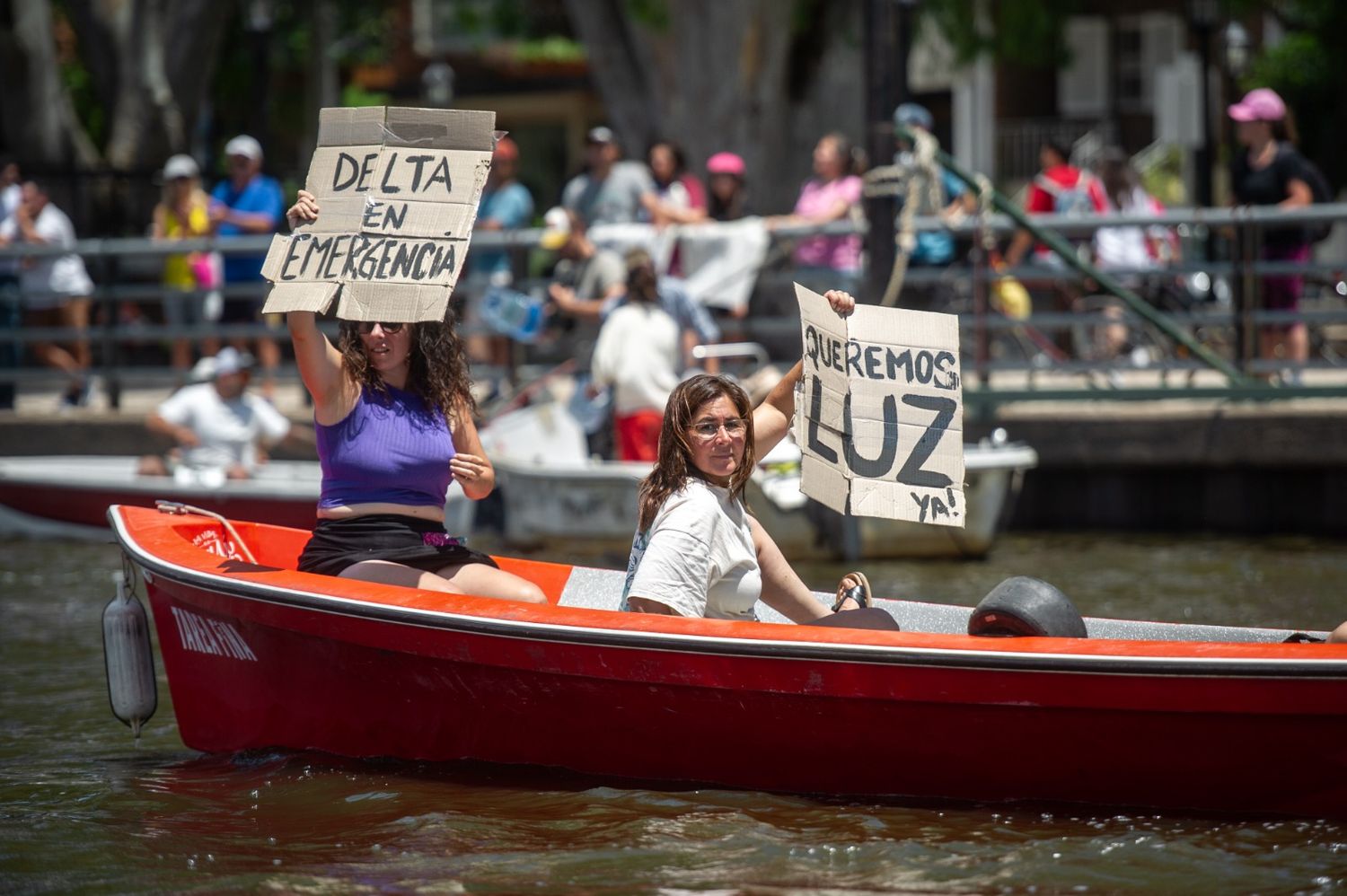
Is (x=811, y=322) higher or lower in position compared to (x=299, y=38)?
lower

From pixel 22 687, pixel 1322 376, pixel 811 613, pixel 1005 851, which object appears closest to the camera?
pixel 1005 851

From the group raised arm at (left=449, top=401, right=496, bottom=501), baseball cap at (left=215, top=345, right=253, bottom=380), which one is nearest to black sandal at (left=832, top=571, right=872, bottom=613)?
raised arm at (left=449, top=401, right=496, bottom=501)

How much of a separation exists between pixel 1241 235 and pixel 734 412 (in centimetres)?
682

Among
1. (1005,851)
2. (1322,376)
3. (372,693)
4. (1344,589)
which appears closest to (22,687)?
(372,693)

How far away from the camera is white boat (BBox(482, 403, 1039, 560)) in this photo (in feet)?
32.8

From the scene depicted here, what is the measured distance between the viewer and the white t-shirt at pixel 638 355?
998 cm

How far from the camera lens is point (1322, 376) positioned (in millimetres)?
12242

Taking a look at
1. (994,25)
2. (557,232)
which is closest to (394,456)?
(557,232)

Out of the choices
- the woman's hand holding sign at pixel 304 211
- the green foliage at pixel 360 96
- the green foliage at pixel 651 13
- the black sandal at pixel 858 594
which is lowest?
the black sandal at pixel 858 594

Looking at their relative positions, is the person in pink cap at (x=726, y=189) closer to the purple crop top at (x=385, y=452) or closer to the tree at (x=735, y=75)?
the tree at (x=735, y=75)

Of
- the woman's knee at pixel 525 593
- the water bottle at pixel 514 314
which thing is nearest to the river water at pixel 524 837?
the woman's knee at pixel 525 593

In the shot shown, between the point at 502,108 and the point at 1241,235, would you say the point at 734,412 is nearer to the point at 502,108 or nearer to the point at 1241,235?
the point at 1241,235

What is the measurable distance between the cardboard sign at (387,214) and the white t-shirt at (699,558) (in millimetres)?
1083

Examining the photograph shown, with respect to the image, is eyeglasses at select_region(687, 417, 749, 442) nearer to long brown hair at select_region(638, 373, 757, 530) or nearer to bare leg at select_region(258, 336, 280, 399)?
long brown hair at select_region(638, 373, 757, 530)
